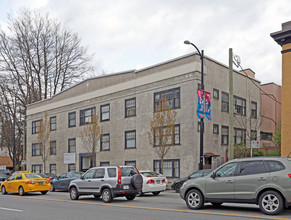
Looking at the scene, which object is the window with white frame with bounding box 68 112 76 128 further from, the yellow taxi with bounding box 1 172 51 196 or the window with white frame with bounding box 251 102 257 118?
the window with white frame with bounding box 251 102 257 118

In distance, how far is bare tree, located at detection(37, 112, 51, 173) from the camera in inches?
1618

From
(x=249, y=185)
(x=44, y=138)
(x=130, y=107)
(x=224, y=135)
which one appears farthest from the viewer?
(x=44, y=138)

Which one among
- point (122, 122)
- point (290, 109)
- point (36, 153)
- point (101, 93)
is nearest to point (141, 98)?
point (122, 122)

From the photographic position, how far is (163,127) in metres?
27.9

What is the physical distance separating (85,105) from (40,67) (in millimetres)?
16022

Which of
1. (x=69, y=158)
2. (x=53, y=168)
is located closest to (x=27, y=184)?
(x=69, y=158)

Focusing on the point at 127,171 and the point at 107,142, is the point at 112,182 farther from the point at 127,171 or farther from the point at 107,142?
the point at 107,142

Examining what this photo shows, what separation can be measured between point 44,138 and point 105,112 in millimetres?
10329

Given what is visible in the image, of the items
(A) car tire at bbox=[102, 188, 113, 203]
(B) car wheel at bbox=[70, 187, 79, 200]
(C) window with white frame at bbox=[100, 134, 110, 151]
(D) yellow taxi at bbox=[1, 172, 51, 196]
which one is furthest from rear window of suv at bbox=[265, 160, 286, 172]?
(C) window with white frame at bbox=[100, 134, 110, 151]

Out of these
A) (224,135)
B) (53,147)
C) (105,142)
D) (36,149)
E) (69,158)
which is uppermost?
(224,135)

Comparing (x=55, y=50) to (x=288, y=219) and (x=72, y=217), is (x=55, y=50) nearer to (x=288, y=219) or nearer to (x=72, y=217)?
(x=72, y=217)

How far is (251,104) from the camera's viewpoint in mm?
34125

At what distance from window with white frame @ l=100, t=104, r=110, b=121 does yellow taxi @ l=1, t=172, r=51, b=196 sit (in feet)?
44.2

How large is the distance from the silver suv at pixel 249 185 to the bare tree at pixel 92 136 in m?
22.1
